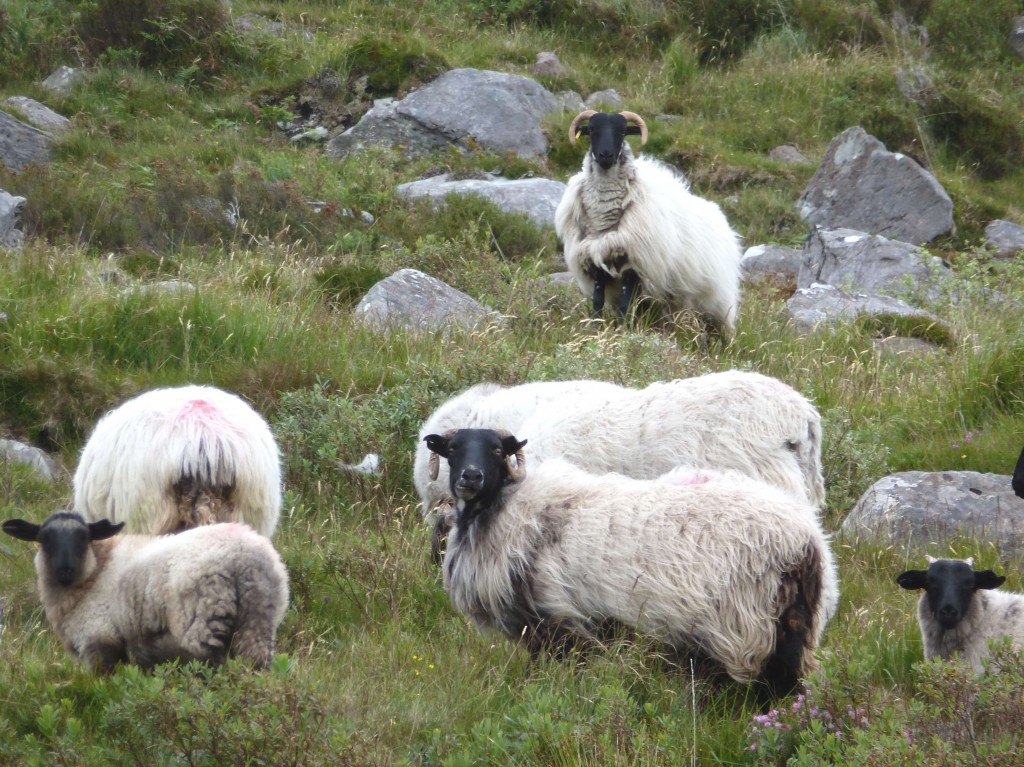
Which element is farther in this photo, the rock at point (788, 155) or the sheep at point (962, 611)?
the rock at point (788, 155)

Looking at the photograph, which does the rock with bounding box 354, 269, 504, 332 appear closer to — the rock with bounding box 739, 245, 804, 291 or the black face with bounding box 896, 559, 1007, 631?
the black face with bounding box 896, 559, 1007, 631

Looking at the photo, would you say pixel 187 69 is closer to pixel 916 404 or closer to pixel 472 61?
pixel 472 61

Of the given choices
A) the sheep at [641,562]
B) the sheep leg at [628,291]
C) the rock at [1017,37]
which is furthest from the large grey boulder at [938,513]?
the rock at [1017,37]

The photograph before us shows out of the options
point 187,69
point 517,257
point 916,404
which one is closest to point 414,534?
point 916,404

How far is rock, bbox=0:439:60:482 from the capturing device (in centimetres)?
791

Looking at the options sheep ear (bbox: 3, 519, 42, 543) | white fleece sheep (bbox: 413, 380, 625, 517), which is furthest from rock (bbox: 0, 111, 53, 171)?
sheep ear (bbox: 3, 519, 42, 543)

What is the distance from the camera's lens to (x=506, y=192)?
15234 millimetres

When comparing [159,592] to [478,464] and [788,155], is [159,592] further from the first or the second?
[788,155]

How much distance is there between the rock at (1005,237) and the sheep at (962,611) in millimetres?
11627

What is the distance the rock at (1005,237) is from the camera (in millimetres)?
16438

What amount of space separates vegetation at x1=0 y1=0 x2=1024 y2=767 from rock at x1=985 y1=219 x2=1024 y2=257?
261 mm

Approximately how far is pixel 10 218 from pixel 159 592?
332 inches

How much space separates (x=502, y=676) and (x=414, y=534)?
184cm

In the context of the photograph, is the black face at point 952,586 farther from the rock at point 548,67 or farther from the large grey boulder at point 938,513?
the rock at point 548,67
